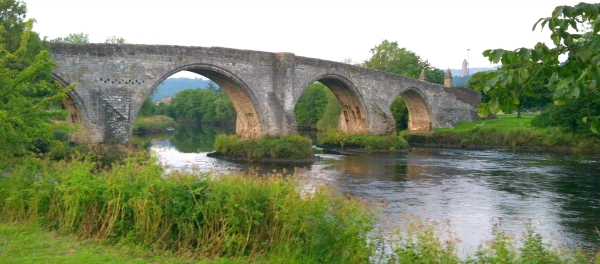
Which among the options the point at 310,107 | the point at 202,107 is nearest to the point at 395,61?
the point at 310,107

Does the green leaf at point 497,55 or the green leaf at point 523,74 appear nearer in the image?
the green leaf at point 497,55

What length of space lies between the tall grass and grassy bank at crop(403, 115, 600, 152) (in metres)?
25.7

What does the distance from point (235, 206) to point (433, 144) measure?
3002 cm

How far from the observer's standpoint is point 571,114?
29.0 m

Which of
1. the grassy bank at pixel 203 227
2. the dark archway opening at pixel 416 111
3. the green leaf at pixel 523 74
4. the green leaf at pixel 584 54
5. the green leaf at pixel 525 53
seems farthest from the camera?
the dark archway opening at pixel 416 111

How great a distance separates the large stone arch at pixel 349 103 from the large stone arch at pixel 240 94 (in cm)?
529

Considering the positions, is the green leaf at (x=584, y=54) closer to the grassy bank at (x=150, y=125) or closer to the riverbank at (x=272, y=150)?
the riverbank at (x=272, y=150)

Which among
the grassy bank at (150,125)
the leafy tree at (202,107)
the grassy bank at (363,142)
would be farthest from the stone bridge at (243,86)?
the leafy tree at (202,107)

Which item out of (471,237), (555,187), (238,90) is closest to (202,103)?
(238,90)

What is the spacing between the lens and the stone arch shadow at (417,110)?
124 feet

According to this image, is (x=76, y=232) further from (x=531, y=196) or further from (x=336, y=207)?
(x=531, y=196)

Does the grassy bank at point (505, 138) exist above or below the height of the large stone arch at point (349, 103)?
below

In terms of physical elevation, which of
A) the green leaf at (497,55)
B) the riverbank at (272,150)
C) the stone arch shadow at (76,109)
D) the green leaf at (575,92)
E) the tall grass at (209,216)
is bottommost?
the riverbank at (272,150)

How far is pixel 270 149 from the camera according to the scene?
78.1ft
